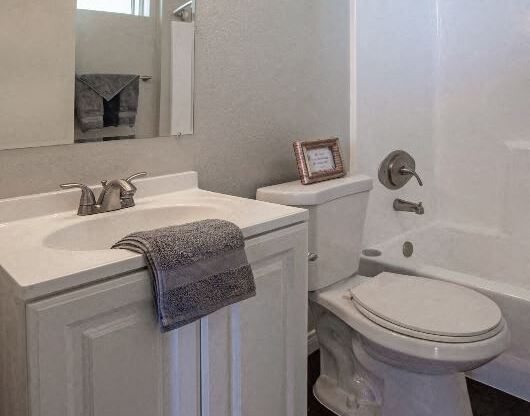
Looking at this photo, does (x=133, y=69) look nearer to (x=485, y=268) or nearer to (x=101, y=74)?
(x=101, y=74)

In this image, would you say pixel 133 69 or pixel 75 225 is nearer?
pixel 75 225

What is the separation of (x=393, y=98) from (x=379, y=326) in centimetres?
126

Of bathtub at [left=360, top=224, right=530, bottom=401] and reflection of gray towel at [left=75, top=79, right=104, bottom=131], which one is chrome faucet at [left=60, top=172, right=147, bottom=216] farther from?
bathtub at [left=360, top=224, right=530, bottom=401]

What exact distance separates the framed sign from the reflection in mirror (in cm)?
39

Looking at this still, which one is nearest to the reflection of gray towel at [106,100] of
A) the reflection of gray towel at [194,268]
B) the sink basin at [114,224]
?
the sink basin at [114,224]

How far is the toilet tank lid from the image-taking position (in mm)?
1603

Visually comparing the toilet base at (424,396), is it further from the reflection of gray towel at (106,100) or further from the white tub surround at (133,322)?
the reflection of gray towel at (106,100)

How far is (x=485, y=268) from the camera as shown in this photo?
249 cm

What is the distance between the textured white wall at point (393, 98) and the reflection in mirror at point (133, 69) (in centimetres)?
92

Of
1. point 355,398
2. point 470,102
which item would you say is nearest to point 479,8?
point 470,102

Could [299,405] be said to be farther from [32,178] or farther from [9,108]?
[9,108]

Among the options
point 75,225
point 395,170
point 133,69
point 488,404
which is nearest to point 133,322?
point 75,225

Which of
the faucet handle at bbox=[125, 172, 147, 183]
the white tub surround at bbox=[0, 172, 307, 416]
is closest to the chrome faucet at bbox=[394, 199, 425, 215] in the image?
the white tub surround at bbox=[0, 172, 307, 416]

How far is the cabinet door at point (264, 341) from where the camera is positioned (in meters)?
1.16
